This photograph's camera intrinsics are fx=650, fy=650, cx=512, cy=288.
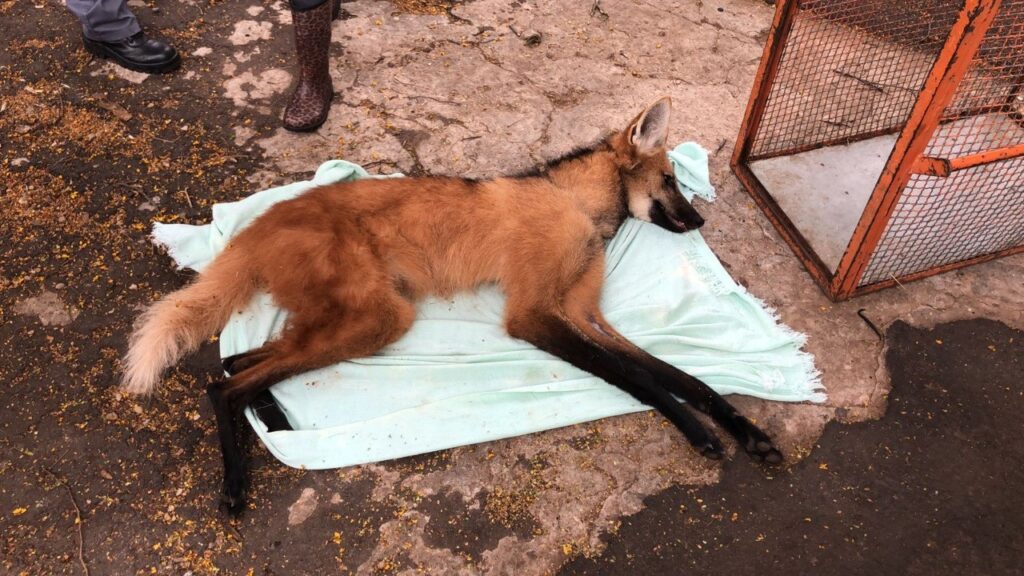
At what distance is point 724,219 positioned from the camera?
135 inches

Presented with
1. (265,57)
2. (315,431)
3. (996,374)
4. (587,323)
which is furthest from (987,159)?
(265,57)

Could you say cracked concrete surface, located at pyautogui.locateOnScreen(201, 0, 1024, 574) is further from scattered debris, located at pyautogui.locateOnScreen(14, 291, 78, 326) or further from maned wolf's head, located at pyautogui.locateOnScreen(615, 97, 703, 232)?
scattered debris, located at pyautogui.locateOnScreen(14, 291, 78, 326)

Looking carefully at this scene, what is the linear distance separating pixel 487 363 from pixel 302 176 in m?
1.56

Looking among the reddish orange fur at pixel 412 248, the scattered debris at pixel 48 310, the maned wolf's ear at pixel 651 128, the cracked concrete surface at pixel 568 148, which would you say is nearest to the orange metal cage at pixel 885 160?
the cracked concrete surface at pixel 568 148

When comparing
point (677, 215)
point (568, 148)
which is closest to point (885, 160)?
point (677, 215)

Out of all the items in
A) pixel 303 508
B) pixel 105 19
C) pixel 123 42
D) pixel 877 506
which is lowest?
pixel 303 508

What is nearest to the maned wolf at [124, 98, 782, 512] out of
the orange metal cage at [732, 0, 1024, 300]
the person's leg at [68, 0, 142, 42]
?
the orange metal cage at [732, 0, 1024, 300]

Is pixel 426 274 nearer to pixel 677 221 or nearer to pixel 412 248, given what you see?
pixel 412 248

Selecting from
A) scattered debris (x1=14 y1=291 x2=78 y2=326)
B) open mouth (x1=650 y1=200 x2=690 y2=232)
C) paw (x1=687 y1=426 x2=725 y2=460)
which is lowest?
scattered debris (x1=14 y1=291 x2=78 y2=326)

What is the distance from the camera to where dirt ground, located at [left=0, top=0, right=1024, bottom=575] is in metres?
2.18

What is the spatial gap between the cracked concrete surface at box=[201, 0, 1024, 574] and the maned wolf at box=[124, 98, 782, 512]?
0.33 meters

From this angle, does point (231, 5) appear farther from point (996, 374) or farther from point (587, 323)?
point (996, 374)

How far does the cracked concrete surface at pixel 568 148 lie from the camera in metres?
2.29

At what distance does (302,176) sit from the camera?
11.3 feet
